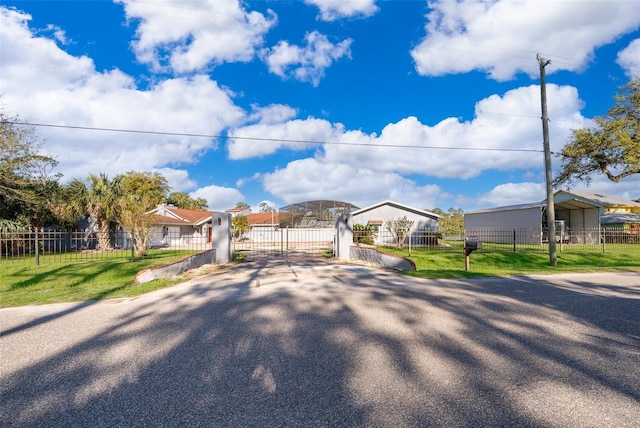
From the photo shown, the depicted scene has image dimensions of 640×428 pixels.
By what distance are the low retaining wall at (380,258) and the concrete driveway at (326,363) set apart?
550 centimetres

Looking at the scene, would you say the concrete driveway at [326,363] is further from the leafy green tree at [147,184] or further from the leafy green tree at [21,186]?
the leafy green tree at [147,184]

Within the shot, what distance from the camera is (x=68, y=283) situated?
9953 millimetres

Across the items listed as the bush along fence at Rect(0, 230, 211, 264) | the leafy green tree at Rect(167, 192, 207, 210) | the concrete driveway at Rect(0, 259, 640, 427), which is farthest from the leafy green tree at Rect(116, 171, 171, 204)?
the concrete driveway at Rect(0, 259, 640, 427)

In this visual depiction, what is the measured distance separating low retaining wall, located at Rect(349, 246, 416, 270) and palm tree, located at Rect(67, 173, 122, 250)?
1822 centimetres

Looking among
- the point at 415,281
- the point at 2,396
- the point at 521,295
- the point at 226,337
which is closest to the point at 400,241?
the point at 415,281

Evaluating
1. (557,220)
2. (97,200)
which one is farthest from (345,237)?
(557,220)

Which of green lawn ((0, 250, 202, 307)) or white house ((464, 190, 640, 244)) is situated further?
white house ((464, 190, 640, 244))

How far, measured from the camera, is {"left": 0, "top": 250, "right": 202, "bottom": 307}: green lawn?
25.8 feet

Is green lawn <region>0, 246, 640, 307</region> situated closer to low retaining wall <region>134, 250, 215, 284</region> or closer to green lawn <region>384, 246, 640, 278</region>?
green lawn <region>384, 246, 640, 278</region>

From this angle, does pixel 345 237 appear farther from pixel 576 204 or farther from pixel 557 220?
pixel 576 204

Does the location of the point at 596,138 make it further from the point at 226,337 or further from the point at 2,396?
the point at 2,396

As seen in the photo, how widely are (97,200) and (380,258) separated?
21.7 metres

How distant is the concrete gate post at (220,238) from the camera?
15844mm

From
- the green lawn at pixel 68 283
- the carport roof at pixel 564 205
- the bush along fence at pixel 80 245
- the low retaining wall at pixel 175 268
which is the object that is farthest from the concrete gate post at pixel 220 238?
the carport roof at pixel 564 205
